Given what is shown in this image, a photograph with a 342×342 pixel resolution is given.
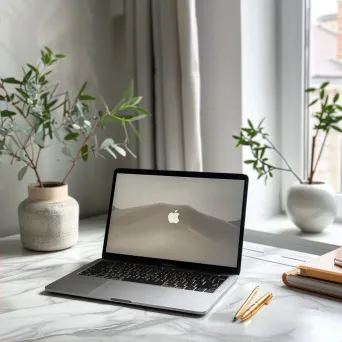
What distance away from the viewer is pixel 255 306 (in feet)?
3.02

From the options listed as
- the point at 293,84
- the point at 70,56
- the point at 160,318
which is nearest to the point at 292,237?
the point at 293,84

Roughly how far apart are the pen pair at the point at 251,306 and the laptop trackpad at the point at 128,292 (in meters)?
0.16

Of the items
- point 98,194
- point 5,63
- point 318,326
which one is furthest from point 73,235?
point 318,326

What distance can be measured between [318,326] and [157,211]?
A: 0.46m

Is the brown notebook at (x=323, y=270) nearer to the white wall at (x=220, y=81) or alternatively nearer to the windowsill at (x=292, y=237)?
the windowsill at (x=292, y=237)

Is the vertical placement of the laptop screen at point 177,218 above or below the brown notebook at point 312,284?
above

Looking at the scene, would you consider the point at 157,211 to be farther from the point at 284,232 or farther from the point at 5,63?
the point at 5,63

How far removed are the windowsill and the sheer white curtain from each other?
0.78 ft

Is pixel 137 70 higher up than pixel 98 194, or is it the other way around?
pixel 137 70

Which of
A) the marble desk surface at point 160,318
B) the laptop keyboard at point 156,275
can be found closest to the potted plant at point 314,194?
the marble desk surface at point 160,318

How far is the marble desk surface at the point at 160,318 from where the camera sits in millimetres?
837

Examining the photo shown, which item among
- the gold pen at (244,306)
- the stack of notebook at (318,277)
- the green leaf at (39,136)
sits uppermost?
the green leaf at (39,136)

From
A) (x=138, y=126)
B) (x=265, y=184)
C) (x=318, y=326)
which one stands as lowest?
(x=318, y=326)

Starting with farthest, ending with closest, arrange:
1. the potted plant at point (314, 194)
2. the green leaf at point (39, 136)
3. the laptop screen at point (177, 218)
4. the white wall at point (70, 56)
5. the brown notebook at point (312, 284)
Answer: the white wall at point (70, 56)
the potted plant at point (314, 194)
the green leaf at point (39, 136)
the laptop screen at point (177, 218)
the brown notebook at point (312, 284)
